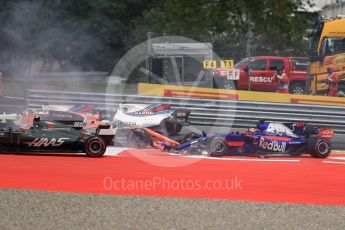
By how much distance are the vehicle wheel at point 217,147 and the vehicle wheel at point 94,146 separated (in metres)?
1.74

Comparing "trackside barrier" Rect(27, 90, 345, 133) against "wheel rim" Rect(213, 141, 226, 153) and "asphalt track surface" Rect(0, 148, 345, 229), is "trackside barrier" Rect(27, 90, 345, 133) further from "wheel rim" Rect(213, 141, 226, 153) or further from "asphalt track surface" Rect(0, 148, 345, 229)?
"wheel rim" Rect(213, 141, 226, 153)

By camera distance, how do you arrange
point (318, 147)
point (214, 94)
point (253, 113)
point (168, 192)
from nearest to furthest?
point (168, 192) → point (318, 147) → point (253, 113) → point (214, 94)

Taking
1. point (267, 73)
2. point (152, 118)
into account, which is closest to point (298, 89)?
point (267, 73)

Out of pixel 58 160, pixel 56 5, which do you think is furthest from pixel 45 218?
pixel 56 5

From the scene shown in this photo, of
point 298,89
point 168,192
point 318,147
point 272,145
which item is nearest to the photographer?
point 168,192

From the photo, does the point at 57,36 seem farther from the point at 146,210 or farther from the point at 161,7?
the point at 146,210

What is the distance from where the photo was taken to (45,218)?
6.34 meters

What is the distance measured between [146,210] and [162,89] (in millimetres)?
9995

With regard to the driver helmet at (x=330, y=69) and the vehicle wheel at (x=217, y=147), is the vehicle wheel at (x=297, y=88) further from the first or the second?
the vehicle wheel at (x=217, y=147)

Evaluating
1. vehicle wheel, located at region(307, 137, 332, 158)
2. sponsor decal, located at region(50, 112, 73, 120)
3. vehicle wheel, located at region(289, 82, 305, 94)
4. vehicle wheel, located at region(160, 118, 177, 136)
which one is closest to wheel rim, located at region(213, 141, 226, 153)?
vehicle wheel, located at region(307, 137, 332, 158)

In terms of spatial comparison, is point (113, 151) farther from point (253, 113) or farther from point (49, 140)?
point (253, 113)

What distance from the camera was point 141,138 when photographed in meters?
11.7

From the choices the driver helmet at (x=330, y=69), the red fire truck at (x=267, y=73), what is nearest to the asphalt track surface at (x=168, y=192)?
the driver helmet at (x=330, y=69)

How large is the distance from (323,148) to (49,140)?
4.56 metres
